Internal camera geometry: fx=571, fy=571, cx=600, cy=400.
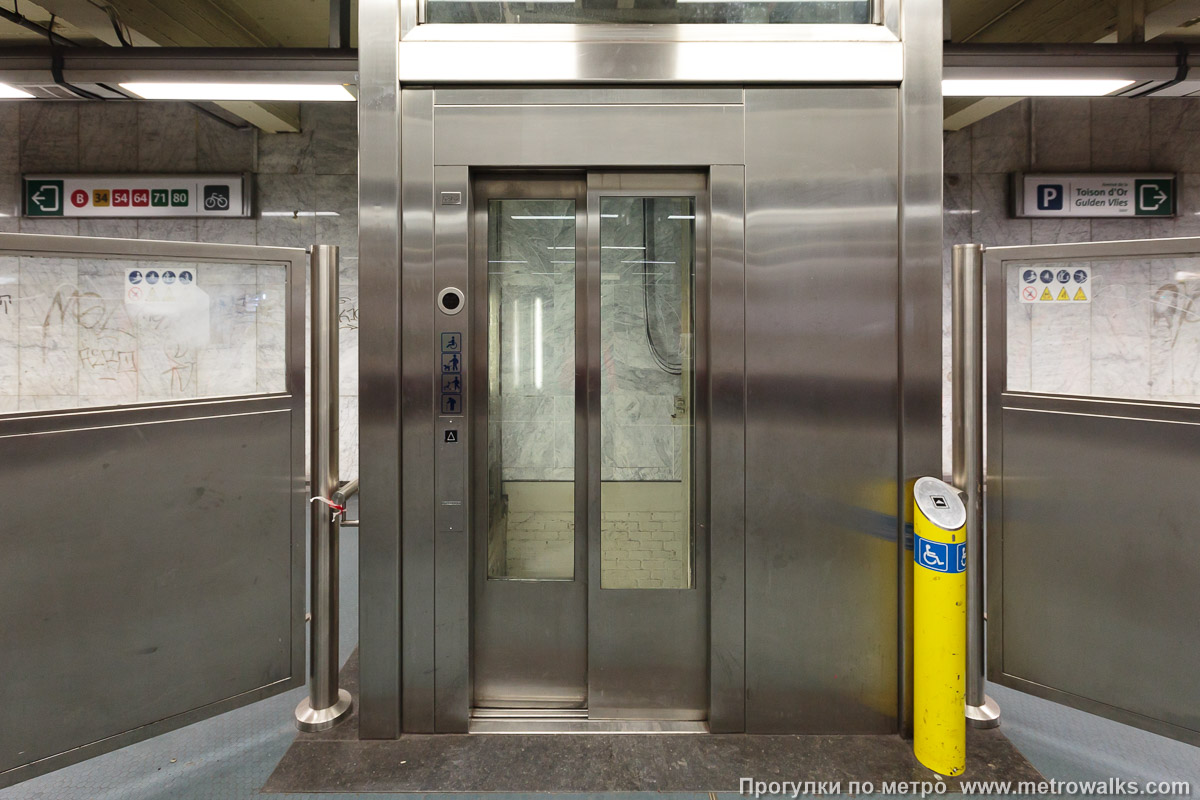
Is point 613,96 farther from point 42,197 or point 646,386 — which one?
point 42,197

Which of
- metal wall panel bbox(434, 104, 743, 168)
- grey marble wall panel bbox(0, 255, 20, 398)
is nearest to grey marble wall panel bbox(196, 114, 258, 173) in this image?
grey marble wall panel bbox(0, 255, 20, 398)

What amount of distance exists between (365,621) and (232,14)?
478 cm

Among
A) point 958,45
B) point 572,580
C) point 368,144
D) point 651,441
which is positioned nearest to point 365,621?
point 572,580

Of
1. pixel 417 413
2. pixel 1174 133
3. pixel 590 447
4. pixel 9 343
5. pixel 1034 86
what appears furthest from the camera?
pixel 1174 133

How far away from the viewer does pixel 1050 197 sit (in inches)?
206

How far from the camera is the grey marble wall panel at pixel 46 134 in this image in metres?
5.28

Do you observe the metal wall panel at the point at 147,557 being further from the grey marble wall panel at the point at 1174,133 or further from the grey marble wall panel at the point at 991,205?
the grey marble wall panel at the point at 1174,133

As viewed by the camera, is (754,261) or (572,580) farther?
(572,580)

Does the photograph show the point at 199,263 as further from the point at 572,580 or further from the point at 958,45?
the point at 958,45

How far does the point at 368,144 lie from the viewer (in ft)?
7.47

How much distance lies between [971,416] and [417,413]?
2255 millimetres

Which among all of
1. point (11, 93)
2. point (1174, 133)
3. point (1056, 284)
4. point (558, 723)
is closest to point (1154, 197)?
point (1174, 133)

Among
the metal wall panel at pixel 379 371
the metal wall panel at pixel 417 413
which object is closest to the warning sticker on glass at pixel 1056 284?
the metal wall panel at pixel 417 413

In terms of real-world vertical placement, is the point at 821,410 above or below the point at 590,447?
above
